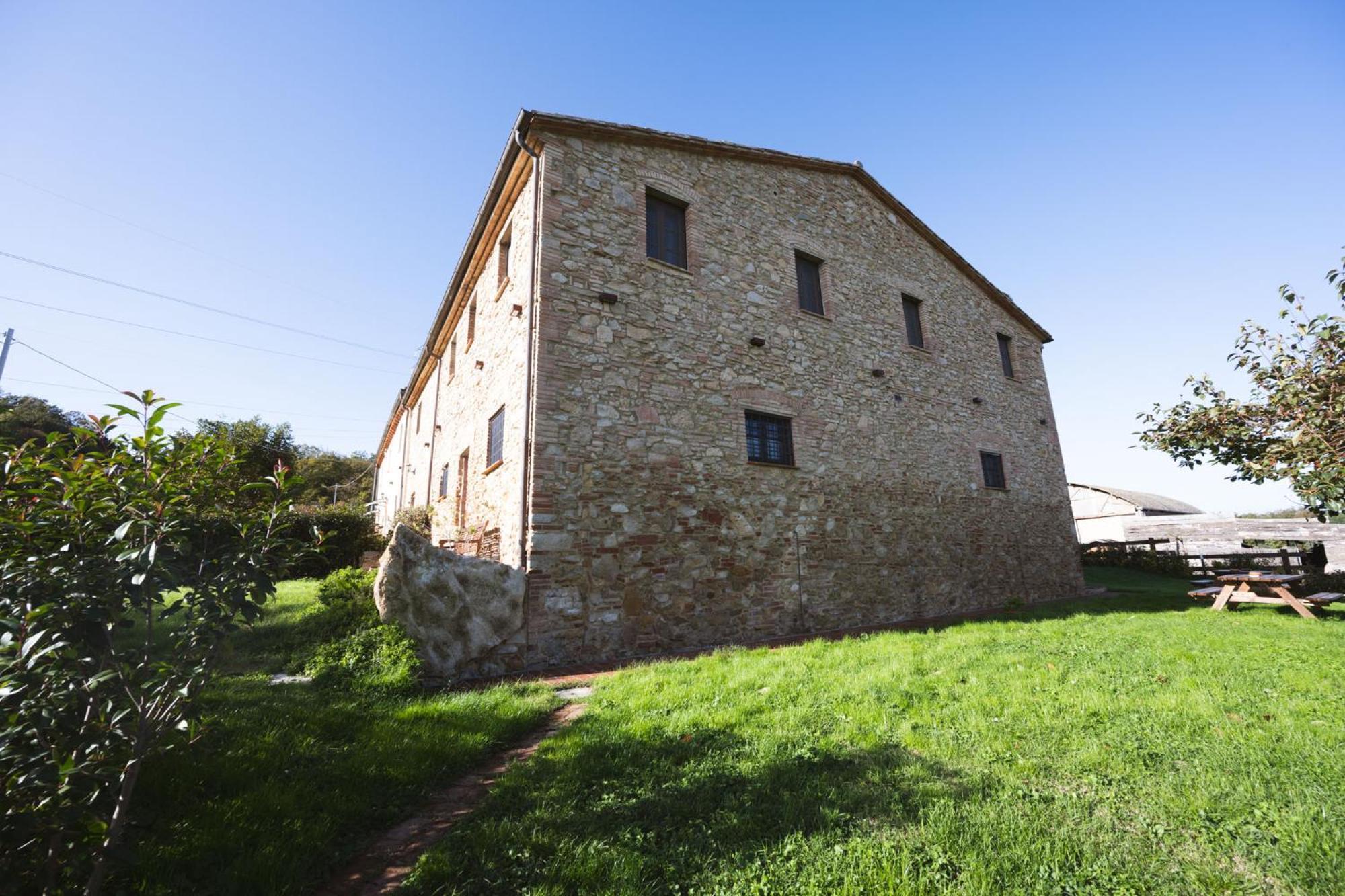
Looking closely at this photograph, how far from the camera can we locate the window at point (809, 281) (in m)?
9.67

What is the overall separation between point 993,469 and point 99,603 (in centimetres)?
1423

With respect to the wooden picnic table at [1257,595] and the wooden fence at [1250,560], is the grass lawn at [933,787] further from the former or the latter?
the wooden fence at [1250,560]

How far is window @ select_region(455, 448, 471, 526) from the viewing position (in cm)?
949

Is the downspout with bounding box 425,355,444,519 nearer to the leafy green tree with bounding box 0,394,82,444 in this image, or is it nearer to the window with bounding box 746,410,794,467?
the window with bounding box 746,410,794,467

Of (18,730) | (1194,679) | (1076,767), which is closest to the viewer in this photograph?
(18,730)

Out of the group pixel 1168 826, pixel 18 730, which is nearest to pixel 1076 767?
pixel 1168 826

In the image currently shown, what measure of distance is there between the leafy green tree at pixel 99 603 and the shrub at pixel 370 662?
2339 mm

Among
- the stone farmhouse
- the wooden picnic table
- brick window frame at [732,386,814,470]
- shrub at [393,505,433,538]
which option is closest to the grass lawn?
the stone farmhouse

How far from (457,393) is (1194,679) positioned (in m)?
11.8

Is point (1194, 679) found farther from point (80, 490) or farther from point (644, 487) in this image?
point (80, 490)

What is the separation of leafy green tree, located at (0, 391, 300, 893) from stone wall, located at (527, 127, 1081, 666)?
3.83 meters

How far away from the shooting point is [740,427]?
7.82m

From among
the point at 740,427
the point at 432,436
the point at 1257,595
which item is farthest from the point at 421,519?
the point at 1257,595

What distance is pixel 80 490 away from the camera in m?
2.02
